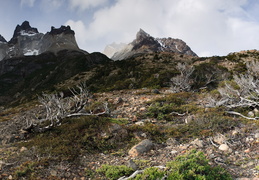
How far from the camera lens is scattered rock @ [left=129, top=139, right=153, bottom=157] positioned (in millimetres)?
6397

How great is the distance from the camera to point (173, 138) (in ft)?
24.3

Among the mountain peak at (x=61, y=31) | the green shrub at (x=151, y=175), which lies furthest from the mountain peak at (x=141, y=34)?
the green shrub at (x=151, y=175)

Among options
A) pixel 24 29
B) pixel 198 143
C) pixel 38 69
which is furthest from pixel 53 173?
pixel 24 29

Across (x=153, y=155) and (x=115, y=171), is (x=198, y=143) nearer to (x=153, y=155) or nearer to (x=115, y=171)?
(x=153, y=155)

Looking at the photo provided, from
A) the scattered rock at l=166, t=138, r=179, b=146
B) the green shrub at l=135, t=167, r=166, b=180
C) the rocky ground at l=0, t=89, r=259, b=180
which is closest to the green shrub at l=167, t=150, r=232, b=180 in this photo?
the green shrub at l=135, t=167, r=166, b=180

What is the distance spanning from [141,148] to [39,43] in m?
147

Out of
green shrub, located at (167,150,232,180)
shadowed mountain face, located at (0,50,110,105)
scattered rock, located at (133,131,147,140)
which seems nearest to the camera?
green shrub, located at (167,150,232,180)

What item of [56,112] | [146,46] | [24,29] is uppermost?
[24,29]

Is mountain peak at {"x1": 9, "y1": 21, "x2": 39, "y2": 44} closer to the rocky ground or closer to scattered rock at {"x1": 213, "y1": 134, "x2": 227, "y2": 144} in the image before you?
the rocky ground

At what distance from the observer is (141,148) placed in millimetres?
6582

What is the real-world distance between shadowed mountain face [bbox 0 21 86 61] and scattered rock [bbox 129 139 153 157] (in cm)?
11031

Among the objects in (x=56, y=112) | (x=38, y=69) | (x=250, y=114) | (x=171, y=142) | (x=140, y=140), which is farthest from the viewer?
(x=38, y=69)

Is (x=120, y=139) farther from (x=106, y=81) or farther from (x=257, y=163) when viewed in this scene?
→ (x=106, y=81)

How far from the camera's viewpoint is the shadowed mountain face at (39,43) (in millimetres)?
115625
